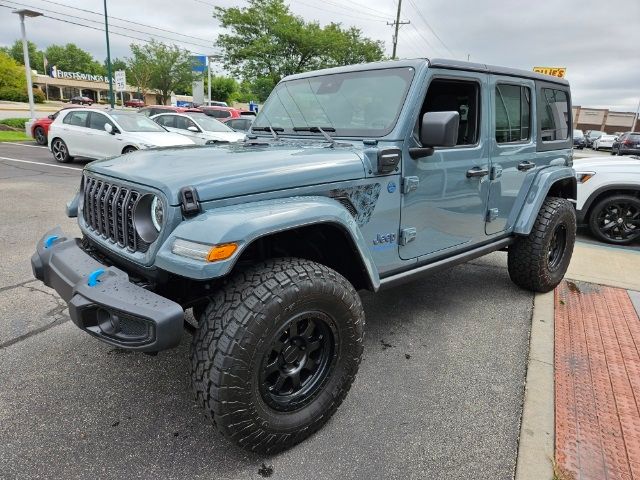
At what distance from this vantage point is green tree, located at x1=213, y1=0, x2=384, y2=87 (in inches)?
1075

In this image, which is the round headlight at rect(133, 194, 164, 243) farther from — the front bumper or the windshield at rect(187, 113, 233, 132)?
the windshield at rect(187, 113, 233, 132)

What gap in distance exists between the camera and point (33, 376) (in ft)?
8.97

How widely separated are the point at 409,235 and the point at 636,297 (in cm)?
306

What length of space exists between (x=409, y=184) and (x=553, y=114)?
2.37m

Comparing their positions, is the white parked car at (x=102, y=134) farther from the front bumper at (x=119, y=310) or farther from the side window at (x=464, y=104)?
the front bumper at (x=119, y=310)

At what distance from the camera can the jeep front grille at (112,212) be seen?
2.18 m

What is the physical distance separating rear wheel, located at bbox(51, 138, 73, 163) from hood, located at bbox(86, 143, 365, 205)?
10.6 metres

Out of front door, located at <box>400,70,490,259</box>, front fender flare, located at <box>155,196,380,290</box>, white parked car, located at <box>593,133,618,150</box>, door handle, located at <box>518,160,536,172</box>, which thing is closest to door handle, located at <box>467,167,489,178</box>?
front door, located at <box>400,70,490,259</box>

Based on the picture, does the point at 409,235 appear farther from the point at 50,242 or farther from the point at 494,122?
the point at 50,242

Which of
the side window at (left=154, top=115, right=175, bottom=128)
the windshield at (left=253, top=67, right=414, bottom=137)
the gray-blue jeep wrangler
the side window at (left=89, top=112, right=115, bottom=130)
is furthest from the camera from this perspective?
the side window at (left=154, top=115, right=175, bottom=128)

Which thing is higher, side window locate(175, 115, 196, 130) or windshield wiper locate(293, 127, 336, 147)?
side window locate(175, 115, 196, 130)

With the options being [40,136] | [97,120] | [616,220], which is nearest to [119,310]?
[616,220]

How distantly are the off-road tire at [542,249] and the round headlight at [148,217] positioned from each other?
127 inches

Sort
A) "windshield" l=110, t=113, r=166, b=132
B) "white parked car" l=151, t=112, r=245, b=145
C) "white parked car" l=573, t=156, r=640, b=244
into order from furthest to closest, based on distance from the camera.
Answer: "white parked car" l=151, t=112, r=245, b=145
"windshield" l=110, t=113, r=166, b=132
"white parked car" l=573, t=156, r=640, b=244
